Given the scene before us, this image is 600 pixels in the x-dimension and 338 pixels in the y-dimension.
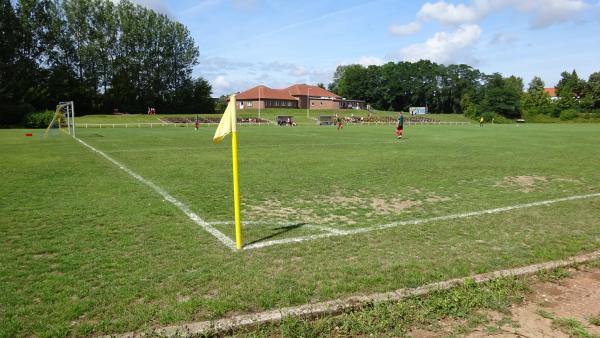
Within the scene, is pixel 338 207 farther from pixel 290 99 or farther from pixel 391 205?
pixel 290 99

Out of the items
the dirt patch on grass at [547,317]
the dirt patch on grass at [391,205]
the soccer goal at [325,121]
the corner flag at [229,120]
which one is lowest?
the dirt patch on grass at [547,317]

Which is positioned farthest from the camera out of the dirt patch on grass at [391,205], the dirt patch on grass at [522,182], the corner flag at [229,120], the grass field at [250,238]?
the dirt patch on grass at [522,182]

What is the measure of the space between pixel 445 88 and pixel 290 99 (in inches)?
1732

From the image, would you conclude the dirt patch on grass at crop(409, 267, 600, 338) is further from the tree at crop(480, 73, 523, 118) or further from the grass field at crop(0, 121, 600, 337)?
the tree at crop(480, 73, 523, 118)

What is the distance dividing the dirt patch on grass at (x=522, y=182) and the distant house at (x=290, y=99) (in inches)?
3733

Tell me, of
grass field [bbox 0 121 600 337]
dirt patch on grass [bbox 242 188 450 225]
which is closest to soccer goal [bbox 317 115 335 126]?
grass field [bbox 0 121 600 337]

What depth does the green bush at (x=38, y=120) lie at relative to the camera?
173 ft

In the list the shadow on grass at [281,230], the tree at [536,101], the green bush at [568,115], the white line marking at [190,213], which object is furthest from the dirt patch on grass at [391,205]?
the tree at [536,101]

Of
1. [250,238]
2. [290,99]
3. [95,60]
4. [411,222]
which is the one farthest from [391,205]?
[290,99]

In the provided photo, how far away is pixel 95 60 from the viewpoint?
74.3 meters

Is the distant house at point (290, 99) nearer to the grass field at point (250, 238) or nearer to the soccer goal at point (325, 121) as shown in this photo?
the soccer goal at point (325, 121)

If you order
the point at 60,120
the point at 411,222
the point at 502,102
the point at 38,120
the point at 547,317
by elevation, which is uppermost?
the point at 502,102

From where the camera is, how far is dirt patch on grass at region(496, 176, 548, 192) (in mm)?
10375

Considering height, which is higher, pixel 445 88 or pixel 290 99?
pixel 445 88
